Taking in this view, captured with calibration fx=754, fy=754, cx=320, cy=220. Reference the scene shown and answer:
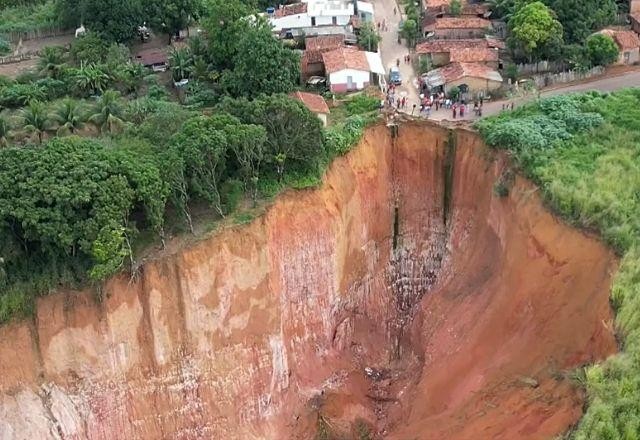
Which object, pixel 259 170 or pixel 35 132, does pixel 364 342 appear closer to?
pixel 259 170

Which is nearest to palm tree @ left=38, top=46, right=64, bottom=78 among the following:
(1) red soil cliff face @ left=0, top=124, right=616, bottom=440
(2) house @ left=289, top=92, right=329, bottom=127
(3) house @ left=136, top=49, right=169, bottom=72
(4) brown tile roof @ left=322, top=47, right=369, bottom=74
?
(3) house @ left=136, top=49, right=169, bottom=72

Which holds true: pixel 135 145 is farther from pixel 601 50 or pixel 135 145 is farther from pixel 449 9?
pixel 449 9

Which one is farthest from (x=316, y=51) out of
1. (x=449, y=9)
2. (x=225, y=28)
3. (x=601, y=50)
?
(x=601, y=50)

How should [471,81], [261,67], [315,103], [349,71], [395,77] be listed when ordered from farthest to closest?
1. [395,77]
2. [349,71]
3. [471,81]
4. [261,67]
5. [315,103]

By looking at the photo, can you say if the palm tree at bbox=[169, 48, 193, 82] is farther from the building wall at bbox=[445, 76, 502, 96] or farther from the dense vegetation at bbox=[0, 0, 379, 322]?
the building wall at bbox=[445, 76, 502, 96]

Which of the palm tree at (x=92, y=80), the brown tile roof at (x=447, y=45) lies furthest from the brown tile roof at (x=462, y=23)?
the palm tree at (x=92, y=80)

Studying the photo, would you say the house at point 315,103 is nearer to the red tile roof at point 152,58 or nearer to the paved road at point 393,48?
the paved road at point 393,48

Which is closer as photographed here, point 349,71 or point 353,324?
point 353,324
